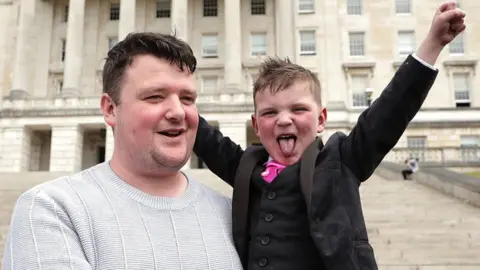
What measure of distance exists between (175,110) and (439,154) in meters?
35.0

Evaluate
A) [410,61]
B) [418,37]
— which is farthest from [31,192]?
[418,37]

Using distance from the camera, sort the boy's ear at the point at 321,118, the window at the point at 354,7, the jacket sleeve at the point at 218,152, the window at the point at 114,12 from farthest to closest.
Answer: the window at the point at 114,12, the window at the point at 354,7, the jacket sleeve at the point at 218,152, the boy's ear at the point at 321,118

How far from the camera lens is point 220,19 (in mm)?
44469

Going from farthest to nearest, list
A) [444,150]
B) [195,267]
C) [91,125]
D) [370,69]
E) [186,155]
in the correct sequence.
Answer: [370,69] → [91,125] → [444,150] → [186,155] → [195,267]

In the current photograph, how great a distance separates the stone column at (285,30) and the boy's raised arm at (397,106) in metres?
36.0

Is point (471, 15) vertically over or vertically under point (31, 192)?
over

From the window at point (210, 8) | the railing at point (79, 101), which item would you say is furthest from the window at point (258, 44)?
the railing at point (79, 101)

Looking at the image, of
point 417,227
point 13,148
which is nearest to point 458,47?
point 417,227

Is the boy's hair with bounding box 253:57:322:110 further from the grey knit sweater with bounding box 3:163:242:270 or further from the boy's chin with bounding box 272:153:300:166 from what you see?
the grey knit sweater with bounding box 3:163:242:270

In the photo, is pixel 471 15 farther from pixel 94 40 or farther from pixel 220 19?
pixel 94 40

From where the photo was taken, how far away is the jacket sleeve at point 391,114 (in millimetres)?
2926

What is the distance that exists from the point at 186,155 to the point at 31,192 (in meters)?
0.86

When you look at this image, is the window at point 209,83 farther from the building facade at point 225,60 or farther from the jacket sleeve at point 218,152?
the jacket sleeve at point 218,152

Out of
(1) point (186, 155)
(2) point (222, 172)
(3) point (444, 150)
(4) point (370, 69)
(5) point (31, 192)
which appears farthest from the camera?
(4) point (370, 69)
